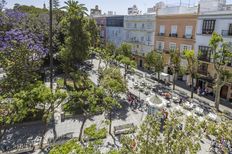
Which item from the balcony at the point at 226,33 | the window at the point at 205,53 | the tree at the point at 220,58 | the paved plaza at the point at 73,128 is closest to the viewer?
the paved plaza at the point at 73,128

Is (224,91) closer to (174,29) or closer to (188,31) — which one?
(188,31)

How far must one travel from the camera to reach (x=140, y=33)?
53.0 metres

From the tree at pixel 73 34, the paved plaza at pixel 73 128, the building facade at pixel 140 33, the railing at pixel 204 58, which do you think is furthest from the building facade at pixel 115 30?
the paved plaza at pixel 73 128

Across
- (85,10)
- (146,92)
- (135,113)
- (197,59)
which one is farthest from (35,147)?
(197,59)

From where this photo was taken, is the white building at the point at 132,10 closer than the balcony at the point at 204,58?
No

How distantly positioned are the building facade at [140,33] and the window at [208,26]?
14.0 m

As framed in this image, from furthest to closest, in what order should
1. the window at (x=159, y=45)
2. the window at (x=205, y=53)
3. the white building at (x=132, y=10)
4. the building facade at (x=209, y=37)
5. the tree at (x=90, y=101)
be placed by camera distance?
the white building at (x=132, y=10), the window at (x=159, y=45), the window at (x=205, y=53), the building facade at (x=209, y=37), the tree at (x=90, y=101)

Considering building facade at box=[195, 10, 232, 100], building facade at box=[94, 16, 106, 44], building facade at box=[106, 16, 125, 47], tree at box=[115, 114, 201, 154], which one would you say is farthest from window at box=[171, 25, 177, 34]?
tree at box=[115, 114, 201, 154]

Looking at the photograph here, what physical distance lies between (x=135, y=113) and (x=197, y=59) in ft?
49.9

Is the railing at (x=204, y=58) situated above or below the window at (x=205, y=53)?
below

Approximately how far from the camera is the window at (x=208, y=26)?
113 feet

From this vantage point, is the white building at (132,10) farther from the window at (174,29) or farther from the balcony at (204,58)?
the balcony at (204,58)

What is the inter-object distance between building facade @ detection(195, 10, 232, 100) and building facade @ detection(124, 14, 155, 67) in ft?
44.8

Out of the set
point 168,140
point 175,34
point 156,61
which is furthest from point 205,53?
point 168,140
